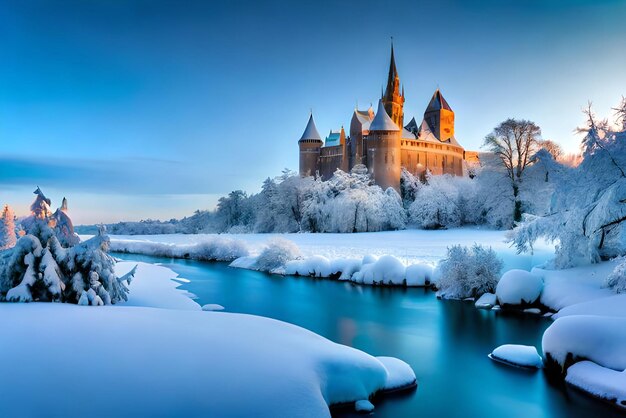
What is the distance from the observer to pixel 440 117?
5784 cm

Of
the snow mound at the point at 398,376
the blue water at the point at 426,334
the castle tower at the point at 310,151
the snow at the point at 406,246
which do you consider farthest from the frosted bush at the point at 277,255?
the castle tower at the point at 310,151

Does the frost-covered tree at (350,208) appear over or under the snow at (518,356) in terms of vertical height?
over

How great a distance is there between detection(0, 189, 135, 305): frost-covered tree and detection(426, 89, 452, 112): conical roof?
54.3m

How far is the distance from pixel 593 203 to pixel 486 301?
3.97 meters

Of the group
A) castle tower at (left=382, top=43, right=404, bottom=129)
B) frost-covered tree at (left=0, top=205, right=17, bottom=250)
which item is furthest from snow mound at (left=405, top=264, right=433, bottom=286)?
castle tower at (left=382, top=43, right=404, bottom=129)

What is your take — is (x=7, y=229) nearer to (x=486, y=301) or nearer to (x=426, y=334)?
(x=426, y=334)

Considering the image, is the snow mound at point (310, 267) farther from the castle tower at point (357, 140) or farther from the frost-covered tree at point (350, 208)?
the castle tower at point (357, 140)

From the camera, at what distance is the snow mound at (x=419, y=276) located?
56.9 feet

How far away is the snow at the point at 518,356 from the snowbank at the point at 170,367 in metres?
2.72

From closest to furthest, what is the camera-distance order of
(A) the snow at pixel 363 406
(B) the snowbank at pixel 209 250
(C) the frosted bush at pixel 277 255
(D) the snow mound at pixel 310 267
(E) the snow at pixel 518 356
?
(A) the snow at pixel 363 406, (E) the snow at pixel 518 356, (D) the snow mound at pixel 310 267, (C) the frosted bush at pixel 277 255, (B) the snowbank at pixel 209 250

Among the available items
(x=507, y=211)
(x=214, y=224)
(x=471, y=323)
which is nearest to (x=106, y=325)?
(x=471, y=323)

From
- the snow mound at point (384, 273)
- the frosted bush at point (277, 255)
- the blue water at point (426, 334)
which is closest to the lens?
the blue water at point (426, 334)

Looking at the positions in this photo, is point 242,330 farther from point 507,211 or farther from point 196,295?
→ point 507,211

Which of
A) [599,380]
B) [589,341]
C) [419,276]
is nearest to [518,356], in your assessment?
[589,341]
